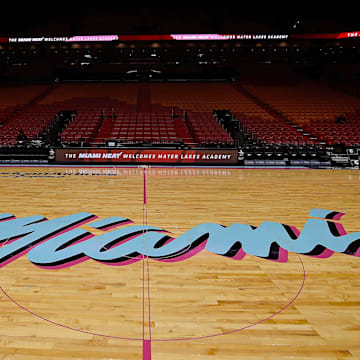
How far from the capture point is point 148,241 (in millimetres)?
2416

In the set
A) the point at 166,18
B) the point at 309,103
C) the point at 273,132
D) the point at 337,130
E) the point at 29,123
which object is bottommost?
the point at 29,123

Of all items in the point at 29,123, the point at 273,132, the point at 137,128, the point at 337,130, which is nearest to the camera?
the point at 273,132

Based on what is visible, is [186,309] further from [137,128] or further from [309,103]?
[309,103]

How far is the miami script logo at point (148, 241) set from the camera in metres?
2.13

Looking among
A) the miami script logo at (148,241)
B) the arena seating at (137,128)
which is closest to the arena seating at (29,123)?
the arena seating at (137,128)

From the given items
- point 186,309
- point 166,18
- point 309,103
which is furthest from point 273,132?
point 186,309

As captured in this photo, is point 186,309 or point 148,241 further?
point 148,241

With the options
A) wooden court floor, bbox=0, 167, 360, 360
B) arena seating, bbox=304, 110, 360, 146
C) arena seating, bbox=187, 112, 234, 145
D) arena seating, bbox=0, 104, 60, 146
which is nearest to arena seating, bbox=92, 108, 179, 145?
arena seating, bbox=187, 112, 234, 145

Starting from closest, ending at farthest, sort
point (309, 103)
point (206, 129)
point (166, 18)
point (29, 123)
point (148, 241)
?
1. point (148, 241)
2. point (206, 129)
3. point (29, 123)
4. point (309, 103)
5. point (166, 18)

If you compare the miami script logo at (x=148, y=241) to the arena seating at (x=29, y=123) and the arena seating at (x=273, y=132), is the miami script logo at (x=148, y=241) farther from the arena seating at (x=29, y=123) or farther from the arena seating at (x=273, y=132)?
the arena seating at (x=29, y=123)

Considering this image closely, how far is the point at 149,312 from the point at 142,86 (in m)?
15.3

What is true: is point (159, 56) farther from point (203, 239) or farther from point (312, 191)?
point (203, 239)

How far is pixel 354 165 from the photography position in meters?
8.55

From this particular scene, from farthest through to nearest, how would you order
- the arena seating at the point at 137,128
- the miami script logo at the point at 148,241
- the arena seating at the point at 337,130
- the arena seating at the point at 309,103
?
the arena seating at the point at 309,103, the arena seating at the point at 137,128, the arena seating at the point at 337,130, the miami script logo at the point at 148,241
